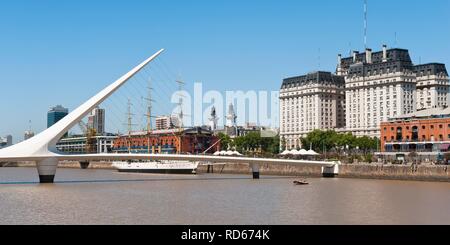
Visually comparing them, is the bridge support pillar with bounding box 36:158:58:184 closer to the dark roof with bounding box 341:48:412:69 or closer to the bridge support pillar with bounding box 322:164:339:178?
the bridge support pillar with bounding box 322:164:339:178

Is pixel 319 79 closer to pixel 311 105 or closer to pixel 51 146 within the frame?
pixel 311 105

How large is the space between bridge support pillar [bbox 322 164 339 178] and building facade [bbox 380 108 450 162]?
49.1 feet

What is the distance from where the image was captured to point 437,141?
2552 inches

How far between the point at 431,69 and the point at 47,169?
251 feet

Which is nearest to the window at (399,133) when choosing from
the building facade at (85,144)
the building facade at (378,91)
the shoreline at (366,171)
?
the shoreline at (366,171)

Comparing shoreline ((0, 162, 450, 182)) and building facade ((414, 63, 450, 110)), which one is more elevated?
building facade ((414, 63, 450, 110))

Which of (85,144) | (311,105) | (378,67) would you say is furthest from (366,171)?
(85,144)

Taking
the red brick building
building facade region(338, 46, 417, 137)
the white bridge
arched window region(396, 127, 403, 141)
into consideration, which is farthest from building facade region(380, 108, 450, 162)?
the white bridge

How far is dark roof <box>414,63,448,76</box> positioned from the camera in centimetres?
10131

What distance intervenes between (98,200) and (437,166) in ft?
85.1

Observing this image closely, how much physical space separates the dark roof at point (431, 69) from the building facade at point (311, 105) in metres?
13.2

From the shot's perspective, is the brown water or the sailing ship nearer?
the brown water
